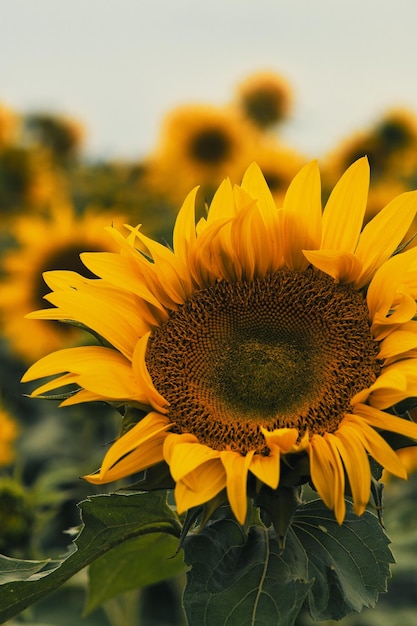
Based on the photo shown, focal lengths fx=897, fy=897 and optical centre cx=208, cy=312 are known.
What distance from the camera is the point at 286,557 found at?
1529 mm

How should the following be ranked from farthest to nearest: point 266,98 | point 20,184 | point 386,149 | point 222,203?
point 266,98 < point 386,149 < point 20,184 < point 222,203

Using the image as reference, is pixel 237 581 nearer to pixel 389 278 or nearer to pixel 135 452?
pixel 135 452

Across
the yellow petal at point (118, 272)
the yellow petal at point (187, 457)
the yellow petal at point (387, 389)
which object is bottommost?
the yellow petal at point (187, 457)

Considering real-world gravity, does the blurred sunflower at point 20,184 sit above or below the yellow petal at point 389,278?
below

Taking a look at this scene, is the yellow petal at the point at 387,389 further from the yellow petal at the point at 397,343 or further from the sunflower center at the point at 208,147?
the sunflower center at the point at 208,147

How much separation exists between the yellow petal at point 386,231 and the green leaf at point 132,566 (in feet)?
2.31

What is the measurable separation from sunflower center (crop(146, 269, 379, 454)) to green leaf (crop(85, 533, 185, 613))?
0.37m

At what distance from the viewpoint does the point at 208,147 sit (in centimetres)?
674

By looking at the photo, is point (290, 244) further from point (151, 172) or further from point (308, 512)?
point (151, 172)

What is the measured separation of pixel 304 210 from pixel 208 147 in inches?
202

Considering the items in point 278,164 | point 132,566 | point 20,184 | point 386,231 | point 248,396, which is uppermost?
point 386,231

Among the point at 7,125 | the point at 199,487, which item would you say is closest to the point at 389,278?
the point at 199,487

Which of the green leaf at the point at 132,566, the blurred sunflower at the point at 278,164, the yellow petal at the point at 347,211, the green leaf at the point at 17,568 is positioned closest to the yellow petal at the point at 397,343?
the yellow petal at the point at 347,211

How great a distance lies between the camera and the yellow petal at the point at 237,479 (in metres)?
1.37
